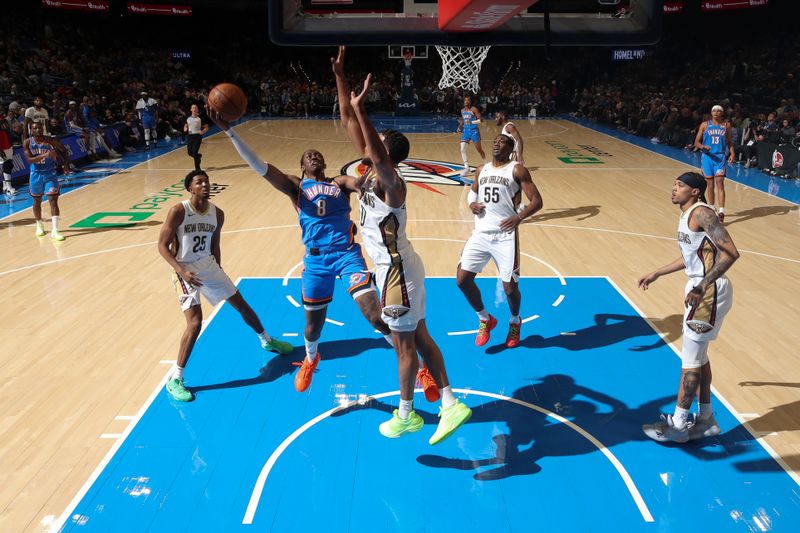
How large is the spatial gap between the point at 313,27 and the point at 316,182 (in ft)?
7.34

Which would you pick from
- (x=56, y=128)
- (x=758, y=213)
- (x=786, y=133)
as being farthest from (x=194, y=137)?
(x=786, y=133)

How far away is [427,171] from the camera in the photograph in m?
15.4

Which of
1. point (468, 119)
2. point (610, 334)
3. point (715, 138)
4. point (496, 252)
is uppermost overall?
point (468, 119)

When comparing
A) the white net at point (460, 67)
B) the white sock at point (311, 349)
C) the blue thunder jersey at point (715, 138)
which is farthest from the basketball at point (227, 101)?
the blue thunder jersey at point (715, 138)

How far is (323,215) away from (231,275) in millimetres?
3614

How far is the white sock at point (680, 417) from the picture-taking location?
4.49 m

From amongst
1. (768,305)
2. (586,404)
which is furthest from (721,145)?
(586,404)

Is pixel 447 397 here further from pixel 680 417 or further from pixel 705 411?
pixel 705 411

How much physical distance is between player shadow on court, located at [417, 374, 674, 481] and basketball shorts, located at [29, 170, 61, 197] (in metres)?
7.75

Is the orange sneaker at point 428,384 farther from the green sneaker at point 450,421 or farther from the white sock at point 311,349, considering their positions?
the white sock at point 311,349

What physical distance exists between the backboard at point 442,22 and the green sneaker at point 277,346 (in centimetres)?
284

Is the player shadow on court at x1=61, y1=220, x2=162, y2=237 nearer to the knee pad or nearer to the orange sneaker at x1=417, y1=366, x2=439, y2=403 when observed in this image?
the orange sneaker at x1=417, y1=366, x2=439, y2=403

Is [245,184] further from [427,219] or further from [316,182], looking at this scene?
[316,182]

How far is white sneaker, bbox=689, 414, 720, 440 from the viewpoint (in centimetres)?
461
